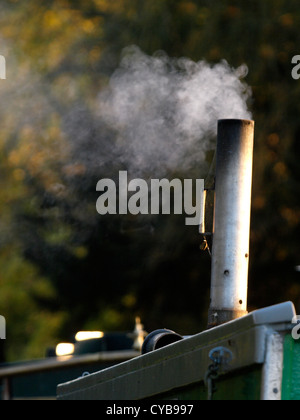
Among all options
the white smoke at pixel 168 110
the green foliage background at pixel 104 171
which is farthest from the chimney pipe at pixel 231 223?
the green foliage background at pixel 104 171

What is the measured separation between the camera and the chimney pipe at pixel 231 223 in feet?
18.5

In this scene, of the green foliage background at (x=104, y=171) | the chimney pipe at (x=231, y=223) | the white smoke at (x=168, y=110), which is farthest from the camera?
the green foliage background at (x=104, y=171)

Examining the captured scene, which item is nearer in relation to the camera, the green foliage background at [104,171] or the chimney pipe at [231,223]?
the chimney pipe at [231,223]

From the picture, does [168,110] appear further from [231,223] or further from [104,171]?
[231,223]

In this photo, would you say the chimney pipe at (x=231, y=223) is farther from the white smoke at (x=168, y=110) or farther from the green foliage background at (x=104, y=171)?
the green foliage background at (x=104, y=171)

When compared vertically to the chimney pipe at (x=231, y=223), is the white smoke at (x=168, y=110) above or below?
above

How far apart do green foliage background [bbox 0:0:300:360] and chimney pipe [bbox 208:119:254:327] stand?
8373mm

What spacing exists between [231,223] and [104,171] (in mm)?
8548

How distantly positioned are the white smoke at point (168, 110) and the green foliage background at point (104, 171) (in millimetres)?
1350

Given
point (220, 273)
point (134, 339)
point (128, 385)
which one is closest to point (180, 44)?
point (134, 339)

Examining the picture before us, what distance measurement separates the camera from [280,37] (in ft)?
53.1

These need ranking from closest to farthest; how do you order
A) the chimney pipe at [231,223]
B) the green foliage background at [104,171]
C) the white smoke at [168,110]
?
the chimney pipe at [231,223] < the white smoke at [168,110] < the green foliage background at [104,171]

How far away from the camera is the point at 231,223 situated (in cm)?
573

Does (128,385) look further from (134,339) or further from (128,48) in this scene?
(128,48)
